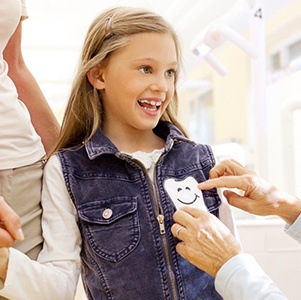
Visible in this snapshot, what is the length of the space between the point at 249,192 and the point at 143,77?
0.29 m

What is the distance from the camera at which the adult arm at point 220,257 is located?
819 mm

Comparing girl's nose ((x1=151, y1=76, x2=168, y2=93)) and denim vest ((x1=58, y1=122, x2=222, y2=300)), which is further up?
girl's nose ((x1=151, y1=76, x2=168, y2=93))

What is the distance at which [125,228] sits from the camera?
0.99 m

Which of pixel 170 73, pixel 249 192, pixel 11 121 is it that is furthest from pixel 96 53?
pixel 249 192

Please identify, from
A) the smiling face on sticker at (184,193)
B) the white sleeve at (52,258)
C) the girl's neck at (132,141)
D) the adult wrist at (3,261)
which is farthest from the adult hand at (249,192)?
the adult wrist at (3,261)

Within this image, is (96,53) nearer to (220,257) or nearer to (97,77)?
(97,77)

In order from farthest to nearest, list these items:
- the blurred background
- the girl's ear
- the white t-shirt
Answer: the blurred background
the girl's ear
the white t-shirt

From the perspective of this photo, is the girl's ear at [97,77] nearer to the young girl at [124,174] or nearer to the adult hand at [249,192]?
the young girl at [124,174]

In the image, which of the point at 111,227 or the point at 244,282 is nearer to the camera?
the point at 244,282

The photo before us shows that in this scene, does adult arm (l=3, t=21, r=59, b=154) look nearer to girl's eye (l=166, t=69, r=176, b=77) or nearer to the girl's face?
the girl's face

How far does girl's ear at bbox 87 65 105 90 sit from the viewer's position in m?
1.10

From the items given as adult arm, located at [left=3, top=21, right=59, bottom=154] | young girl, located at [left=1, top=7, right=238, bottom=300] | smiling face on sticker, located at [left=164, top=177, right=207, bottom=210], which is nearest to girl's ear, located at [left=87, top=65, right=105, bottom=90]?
young girl, located at [left=1, top=7, right=238, bottom=300]

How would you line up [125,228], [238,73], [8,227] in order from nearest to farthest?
[8,227] → [125,228] → [238,73]

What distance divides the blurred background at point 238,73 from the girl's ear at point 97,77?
0.84 ft
